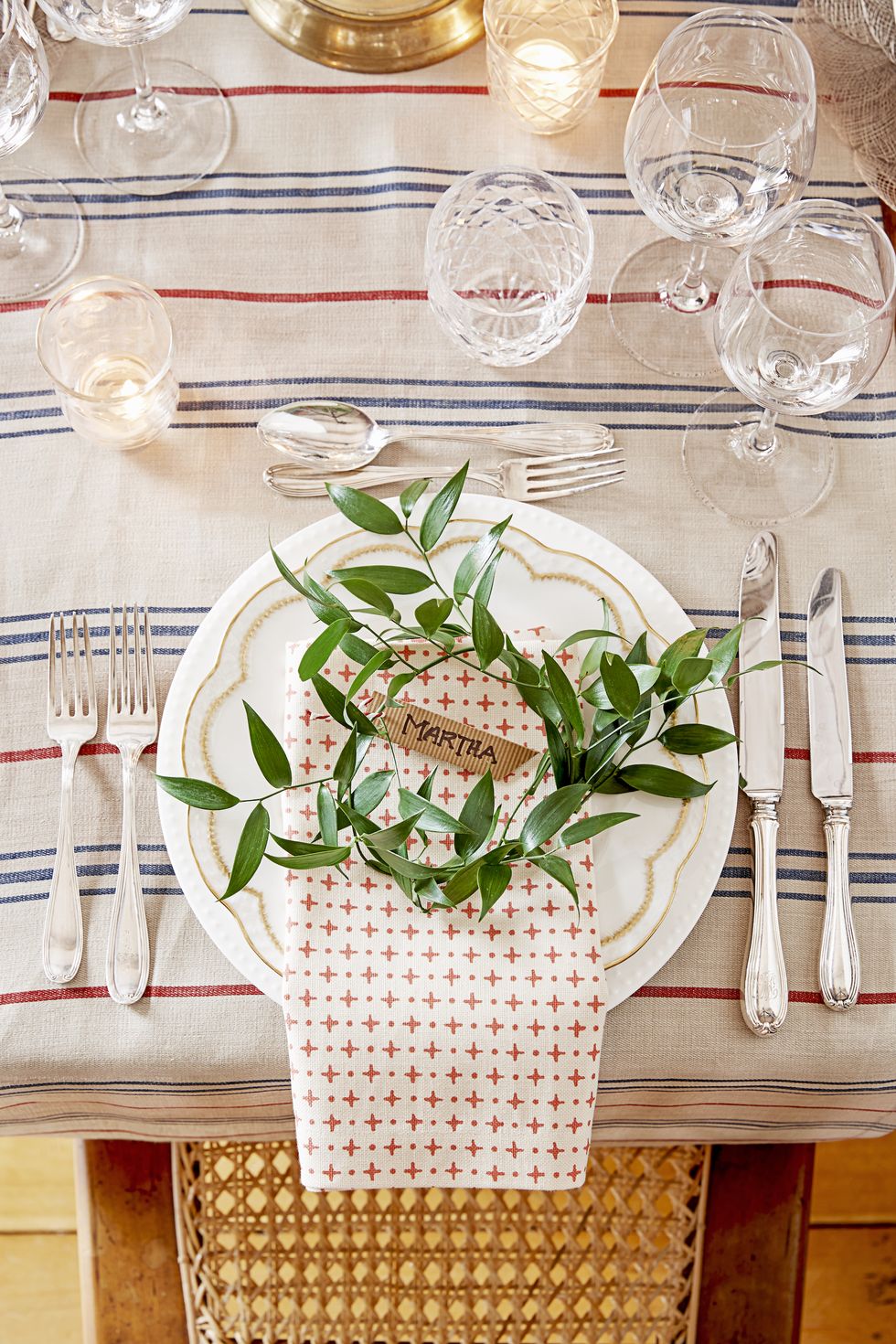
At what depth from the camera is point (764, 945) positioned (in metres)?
0.69

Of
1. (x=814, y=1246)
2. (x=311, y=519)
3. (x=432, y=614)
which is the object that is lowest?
(x=814, y=1246)

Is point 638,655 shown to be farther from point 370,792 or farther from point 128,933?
point 128,933

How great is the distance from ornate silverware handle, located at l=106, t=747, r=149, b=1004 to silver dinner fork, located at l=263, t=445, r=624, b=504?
25 centimetres

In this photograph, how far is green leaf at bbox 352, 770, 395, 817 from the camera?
1.93 feet

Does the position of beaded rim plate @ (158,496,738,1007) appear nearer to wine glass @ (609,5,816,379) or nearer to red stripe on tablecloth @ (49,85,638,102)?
wine glass @ (609,5,816,379)

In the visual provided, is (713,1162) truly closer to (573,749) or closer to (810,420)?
(573,749)

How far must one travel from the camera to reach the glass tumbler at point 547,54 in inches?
32.1

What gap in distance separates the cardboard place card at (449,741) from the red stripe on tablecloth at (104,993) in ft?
0.61

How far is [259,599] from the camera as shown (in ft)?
2.38

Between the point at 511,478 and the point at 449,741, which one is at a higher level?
the point at 511,478

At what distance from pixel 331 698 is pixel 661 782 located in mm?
207

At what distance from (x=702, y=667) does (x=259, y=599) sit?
290mm

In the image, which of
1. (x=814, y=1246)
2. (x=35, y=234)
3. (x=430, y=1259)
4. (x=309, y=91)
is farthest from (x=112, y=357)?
(x=814, y=1246)

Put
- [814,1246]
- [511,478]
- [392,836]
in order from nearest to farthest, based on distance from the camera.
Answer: [392,836] → [511,478] → [814,1246]
